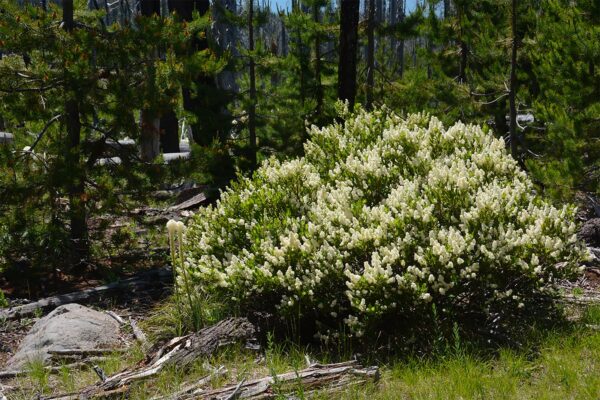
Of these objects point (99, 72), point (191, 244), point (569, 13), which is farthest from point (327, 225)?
point (569, 13)

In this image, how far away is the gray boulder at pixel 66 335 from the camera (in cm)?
557

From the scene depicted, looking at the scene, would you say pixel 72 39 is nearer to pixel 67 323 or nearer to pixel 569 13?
pixel 67 323

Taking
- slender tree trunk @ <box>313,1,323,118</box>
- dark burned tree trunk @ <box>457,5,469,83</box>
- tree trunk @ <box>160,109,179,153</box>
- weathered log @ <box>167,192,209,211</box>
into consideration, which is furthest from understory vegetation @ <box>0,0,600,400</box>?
tree trunk @ <box>160,109,179,153</box>

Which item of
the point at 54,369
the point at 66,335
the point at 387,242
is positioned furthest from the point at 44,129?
the point at 387,242

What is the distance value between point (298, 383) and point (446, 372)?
100cm

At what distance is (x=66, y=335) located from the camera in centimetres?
570

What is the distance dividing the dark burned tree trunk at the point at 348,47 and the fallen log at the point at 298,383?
763 cm

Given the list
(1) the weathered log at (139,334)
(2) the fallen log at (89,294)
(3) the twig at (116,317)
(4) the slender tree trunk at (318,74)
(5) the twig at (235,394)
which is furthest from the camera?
(4) the slender tree trunk at (318,74)

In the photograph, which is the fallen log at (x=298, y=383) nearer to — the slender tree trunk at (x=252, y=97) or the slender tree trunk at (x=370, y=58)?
the slender tree trunk at (x=252, y=97)

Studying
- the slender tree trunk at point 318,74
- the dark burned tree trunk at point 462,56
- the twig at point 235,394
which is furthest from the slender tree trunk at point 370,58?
the twig at point 235,394

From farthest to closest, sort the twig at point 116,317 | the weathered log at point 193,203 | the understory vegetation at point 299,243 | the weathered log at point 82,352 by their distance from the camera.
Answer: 1. the weathered log at point 193,203
2. the twig at point 116,317
3. the weathered log at point 82,352
4. the understory vegetation at point 299,243

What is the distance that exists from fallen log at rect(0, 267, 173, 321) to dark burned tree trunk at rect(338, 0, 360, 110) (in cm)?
510

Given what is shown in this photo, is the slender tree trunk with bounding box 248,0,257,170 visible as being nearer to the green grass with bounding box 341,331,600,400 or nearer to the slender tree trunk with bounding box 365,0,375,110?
the slender tree trunk with bounding box 365,0,375,110

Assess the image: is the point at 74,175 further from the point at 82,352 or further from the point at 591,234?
the point at 591,234
